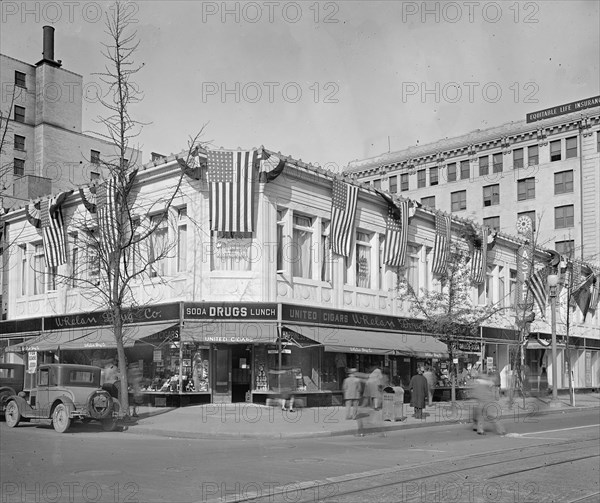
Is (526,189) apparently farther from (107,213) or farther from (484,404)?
(484,404)

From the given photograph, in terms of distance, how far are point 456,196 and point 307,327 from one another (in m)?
48.1

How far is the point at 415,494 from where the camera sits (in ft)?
32.2

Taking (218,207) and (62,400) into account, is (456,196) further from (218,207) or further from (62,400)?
(62,400)

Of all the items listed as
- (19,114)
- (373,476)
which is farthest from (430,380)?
(19,114)

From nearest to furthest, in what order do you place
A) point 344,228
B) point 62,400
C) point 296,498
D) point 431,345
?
point 296,498 < point 62,400 < point 344,228 < point 431,345

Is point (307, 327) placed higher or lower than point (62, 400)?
higher

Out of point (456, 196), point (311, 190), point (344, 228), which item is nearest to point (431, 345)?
point (344, 228)

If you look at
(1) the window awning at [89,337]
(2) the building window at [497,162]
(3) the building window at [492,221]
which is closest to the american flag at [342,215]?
(1) the window awning at [89,337]

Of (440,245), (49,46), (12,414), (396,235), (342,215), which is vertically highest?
(49,46)

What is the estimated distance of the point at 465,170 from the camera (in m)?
71.5

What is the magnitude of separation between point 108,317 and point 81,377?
8.73 m

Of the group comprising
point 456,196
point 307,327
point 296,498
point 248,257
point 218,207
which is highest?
point 456,196

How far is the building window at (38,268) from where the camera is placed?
33750 mm

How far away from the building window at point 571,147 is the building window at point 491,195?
711cm
